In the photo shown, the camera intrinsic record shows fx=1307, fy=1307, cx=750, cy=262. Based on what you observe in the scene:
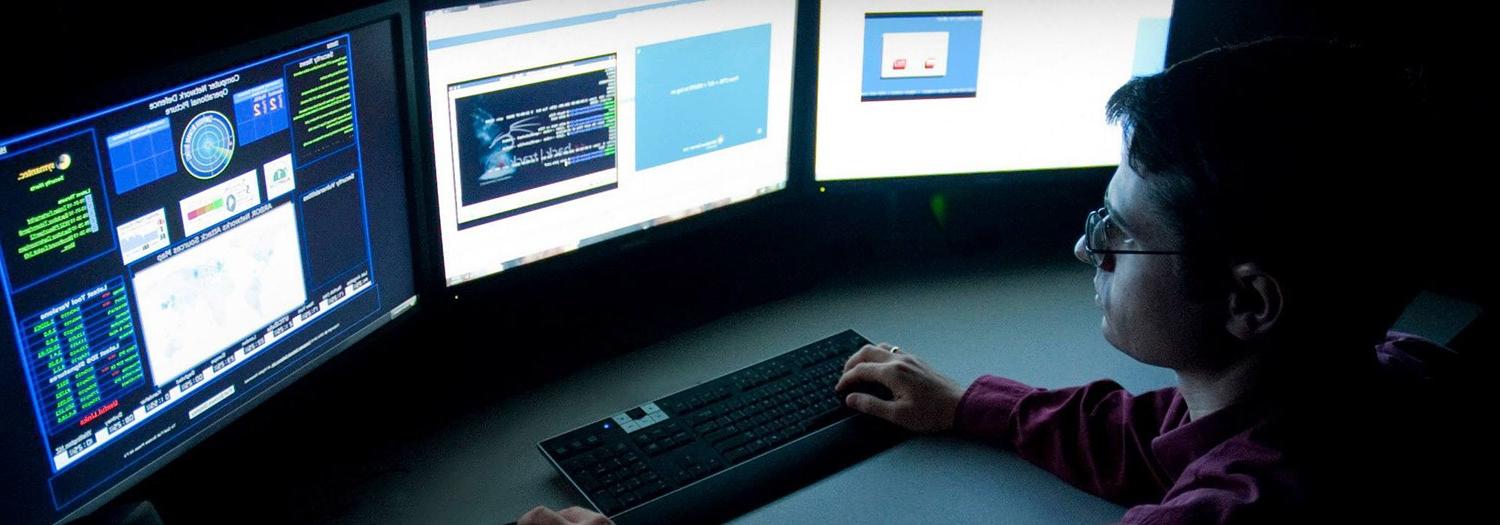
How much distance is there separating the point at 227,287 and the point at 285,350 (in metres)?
0.12

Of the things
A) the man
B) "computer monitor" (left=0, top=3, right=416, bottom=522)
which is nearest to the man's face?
the man

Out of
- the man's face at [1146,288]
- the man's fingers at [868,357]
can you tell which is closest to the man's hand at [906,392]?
the man's fingers at [868,357]

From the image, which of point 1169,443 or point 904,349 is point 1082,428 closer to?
point 1169,443

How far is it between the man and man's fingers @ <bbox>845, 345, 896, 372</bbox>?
0.32m

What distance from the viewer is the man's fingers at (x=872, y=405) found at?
1.38 meters

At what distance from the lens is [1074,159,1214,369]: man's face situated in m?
1.11

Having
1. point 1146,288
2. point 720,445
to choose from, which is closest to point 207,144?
point 720,445

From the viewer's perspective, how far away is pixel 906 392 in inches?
54.6

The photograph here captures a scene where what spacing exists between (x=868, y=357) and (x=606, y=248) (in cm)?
34

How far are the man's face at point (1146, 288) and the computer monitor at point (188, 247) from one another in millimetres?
694

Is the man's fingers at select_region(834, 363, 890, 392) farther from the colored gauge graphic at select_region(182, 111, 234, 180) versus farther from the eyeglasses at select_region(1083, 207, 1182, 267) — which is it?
the colored gauge graphic at select_region(182, 111, 234, 180)

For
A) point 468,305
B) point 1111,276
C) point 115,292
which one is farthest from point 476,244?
point 1111,276

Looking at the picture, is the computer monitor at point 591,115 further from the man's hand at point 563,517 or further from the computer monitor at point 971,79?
the man's hand at point 563,517

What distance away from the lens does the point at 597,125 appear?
147 centimetres
